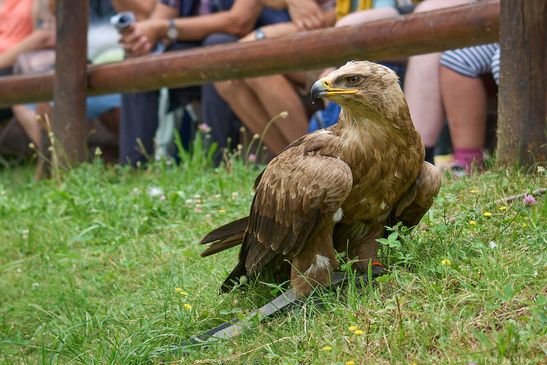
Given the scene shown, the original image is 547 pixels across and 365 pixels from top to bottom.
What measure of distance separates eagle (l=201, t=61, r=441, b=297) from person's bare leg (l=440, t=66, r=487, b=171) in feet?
7.29

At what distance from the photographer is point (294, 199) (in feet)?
11.9

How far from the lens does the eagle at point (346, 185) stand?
11.6 feet

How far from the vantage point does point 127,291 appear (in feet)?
16.0

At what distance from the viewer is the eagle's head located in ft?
11.6

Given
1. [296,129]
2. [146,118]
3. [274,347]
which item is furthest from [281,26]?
[274,347]

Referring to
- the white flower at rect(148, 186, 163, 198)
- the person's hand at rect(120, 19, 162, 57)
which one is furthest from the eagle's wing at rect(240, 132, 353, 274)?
the person's hand at rect(120, 19, 162, 57)

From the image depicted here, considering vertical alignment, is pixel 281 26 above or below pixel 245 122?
above

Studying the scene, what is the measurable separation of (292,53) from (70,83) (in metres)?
2.00

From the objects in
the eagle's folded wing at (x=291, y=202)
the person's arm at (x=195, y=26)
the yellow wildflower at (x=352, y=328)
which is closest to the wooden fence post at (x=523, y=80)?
the eagle's folded wing at (x=291, y=202)

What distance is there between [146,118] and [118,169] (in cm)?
99

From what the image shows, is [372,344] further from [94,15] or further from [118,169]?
[94,15]

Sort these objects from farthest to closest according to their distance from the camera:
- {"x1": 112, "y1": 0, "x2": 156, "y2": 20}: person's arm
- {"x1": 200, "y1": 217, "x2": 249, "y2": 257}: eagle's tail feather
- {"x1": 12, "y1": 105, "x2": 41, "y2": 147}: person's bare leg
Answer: {"x1": 12, "y1": 105, "x2": 41, "y2": 147}: person's bare leg, {"x1": 112, "y1": 0, "x2": 156, "y2": 20}: person's arm, {"x1": 200, "y1": 217, "x2": 249, "y2": 257}: eagle's tail feather

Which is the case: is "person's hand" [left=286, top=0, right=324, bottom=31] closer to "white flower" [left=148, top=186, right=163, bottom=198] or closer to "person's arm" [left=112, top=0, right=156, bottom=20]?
"white flower" [left=148, top=186, right=163, bottom=198]

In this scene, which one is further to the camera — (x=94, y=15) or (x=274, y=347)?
(x=94, y=15)
